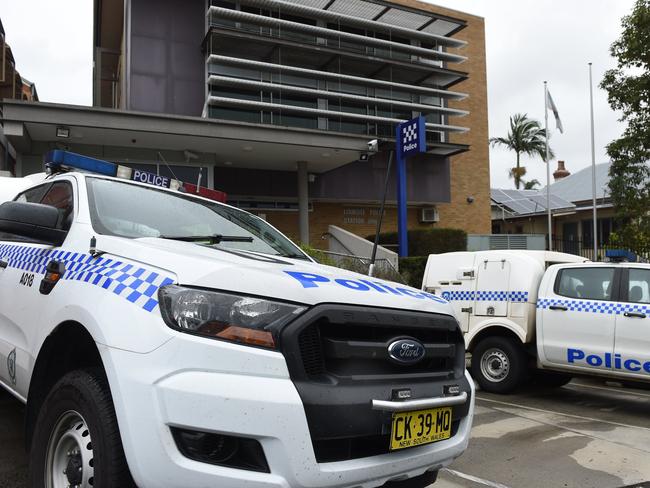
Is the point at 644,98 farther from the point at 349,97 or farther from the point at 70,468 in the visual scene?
the point at 70,468

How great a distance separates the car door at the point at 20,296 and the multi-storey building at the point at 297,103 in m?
12.3

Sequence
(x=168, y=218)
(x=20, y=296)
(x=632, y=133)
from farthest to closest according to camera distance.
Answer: (x=632, y=133) < (x=168, y=218) < (x=20, y=296)

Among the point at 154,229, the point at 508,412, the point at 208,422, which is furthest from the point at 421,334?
the point at 508,412

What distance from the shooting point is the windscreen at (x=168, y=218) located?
10.1ft

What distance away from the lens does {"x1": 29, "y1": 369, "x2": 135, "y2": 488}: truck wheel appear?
6.82 feet

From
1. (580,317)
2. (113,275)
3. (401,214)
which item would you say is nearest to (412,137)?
(401,214)

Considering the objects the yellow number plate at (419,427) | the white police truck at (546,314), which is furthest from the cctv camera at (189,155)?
the yellow number plate at (419,427)

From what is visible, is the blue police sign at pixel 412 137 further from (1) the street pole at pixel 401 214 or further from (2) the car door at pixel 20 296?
(2) the car door at pixel 20 296

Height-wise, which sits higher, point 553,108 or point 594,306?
point 553,108

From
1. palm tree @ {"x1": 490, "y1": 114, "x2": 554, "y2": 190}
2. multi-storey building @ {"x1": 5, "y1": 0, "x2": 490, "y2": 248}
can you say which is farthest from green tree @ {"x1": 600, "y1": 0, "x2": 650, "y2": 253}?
palm tree @ {"x1": 490, "y1": 114, "x2": 554, "y2": 190}

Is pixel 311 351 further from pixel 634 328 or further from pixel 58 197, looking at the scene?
pixel 634 328

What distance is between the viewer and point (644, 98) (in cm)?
1328

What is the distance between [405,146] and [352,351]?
1661 cm

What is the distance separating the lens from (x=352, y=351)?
234cm
